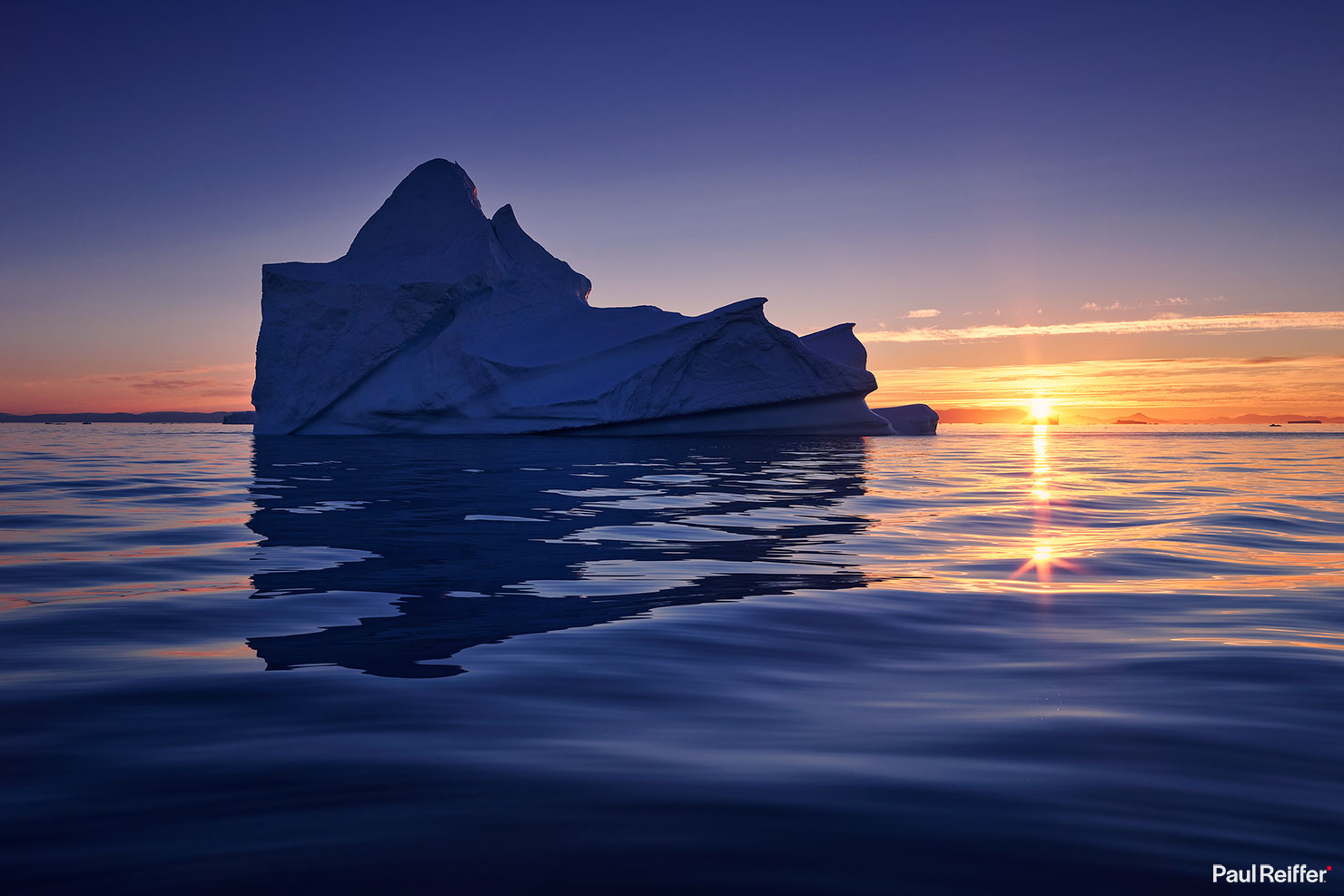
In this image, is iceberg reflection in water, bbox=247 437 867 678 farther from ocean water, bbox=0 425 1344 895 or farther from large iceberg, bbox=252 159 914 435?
large iceberg, bbox=252 159 914 435

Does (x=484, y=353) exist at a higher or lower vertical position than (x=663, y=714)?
higher

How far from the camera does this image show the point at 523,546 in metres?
5.62

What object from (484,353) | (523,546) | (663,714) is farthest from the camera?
(484,353)

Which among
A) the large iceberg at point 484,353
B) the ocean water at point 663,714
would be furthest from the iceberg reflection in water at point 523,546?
the large iceberg at point 484,353

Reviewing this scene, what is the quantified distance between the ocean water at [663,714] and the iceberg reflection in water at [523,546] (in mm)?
39

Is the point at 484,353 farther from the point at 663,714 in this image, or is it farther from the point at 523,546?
the point at 663,714

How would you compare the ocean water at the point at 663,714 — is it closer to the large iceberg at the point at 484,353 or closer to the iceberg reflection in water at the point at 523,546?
the iceberg reflection in water at the point at 523,546

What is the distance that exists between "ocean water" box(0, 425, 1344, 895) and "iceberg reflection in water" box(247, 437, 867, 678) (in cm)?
4

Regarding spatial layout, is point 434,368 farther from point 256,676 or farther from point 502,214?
point 256,676

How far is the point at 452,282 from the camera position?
100 ft

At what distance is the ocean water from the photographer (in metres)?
1.45

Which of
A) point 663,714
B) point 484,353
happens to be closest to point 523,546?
point 663,714

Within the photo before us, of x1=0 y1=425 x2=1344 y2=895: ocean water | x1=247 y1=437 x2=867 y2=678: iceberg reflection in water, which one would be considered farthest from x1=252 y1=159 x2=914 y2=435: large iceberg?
x1=0 y1=425 x2=1344 y2=895: ocean water

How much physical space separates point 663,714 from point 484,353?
1137 inches
